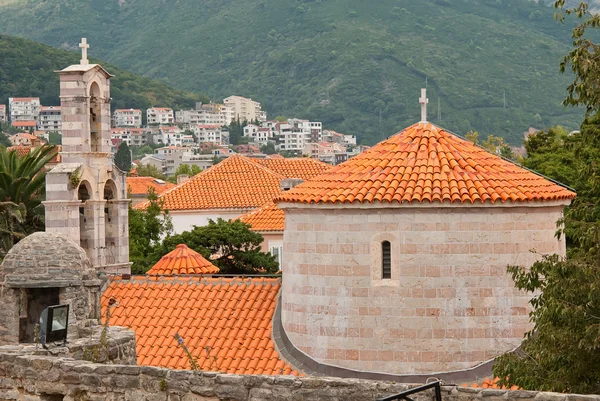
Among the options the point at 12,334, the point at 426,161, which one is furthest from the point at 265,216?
the point at 12,334

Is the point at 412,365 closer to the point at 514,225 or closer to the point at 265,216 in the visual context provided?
the point at 514,225

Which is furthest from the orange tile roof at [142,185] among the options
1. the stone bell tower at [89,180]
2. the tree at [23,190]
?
the stone bell tower at [89,180]

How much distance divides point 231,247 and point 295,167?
2052 centimetres

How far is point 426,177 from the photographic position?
20.4m

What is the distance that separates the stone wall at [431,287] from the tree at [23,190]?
14047mm

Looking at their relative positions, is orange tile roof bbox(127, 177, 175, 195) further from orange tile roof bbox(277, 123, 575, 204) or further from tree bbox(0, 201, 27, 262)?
orange tile roof bbox(277, 123, 575, 204)

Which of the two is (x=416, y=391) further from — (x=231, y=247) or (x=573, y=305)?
(x=231, y=247)

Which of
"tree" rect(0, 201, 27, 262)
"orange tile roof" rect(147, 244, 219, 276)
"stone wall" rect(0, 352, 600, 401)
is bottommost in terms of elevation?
"stone wall" rect(0, 352, 600, 401)

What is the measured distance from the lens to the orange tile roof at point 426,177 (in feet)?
65.4

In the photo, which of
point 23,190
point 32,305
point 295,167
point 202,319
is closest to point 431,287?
point 202,319

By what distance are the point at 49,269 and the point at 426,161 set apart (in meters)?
6.30

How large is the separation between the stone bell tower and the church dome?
633 cm

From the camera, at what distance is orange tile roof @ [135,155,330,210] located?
56.6m

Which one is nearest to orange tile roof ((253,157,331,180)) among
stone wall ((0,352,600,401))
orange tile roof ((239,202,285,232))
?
orange tile roof ((239,202,285,232))
